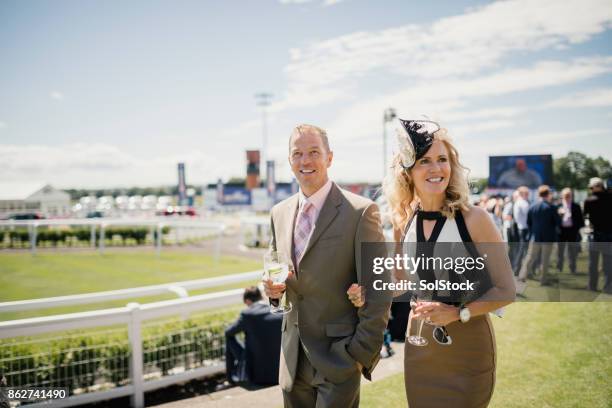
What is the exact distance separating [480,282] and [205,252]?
68.2 ft

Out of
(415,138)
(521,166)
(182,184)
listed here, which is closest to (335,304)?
(415,138)

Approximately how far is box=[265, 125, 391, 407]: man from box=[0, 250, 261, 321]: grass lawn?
8.70 meters

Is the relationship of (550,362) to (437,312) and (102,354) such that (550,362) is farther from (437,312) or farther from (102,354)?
(102,354)

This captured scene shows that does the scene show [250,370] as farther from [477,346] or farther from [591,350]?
[591,350]

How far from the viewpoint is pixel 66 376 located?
476 centimetres

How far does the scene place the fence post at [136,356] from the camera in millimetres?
4629

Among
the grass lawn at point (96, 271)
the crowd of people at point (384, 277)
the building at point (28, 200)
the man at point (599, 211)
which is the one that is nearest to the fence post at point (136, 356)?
the crowd of people at point (384, 277)

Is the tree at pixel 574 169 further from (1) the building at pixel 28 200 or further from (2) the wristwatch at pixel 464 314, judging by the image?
(1) the building at pixel 28 200

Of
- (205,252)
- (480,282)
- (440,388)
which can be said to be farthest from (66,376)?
(205,252)

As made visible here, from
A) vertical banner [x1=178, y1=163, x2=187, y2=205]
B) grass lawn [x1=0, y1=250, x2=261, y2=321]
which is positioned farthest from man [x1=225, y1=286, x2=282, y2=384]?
vertical banner [x1=178, y1=163, x2=187, y2=205]

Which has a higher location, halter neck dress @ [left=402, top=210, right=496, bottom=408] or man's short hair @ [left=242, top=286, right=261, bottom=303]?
halter neck dress @ [left=402, top=210, right=496, bottom=408]

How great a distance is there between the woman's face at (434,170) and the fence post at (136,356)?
12.1ft

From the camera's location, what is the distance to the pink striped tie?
2.51m

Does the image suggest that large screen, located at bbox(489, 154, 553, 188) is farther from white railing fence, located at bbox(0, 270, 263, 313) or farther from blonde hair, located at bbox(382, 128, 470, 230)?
blonde hair, located at bbox(382, 128, 470, 230)
